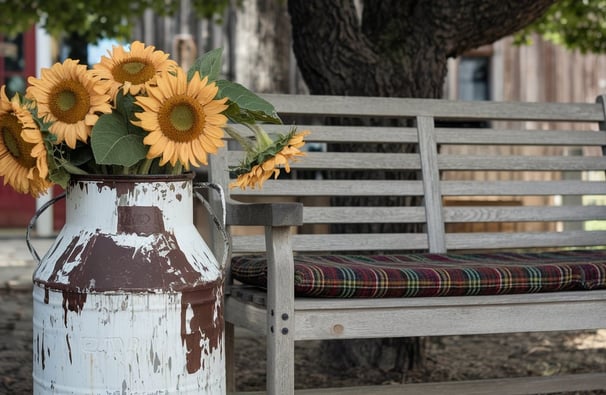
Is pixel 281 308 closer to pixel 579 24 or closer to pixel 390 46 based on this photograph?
pixel 390 46

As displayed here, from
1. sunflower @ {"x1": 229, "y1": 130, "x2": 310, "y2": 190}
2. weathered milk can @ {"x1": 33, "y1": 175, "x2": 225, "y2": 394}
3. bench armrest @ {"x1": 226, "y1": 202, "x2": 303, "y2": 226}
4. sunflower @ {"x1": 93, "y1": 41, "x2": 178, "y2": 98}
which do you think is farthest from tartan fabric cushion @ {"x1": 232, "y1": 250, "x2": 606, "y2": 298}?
sunflower @ {"x1": 93, "y1": 41, "x2": 178, "y2": 98}

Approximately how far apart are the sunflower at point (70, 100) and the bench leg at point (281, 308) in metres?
0.53

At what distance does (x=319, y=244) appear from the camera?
122 inches

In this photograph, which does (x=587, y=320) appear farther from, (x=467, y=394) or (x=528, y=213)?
(x=528, y=213)

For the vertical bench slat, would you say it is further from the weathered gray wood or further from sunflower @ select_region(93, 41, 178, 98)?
sunflower @ select_region(93, 41, 178, 98)

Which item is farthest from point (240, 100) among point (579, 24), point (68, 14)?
point (579, 24)

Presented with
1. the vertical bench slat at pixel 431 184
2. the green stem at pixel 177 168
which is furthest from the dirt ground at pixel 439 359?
the green stem at pixel 177 168

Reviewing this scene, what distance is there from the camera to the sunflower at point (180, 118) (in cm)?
200

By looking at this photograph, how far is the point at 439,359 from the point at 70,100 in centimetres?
271

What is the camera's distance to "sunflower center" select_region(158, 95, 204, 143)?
6.61 ft

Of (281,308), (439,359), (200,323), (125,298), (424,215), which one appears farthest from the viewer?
(439,359)

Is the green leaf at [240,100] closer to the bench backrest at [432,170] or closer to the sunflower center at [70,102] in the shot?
the sunflower center at [70,102]

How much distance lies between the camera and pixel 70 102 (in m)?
2.05

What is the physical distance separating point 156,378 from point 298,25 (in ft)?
7.52
